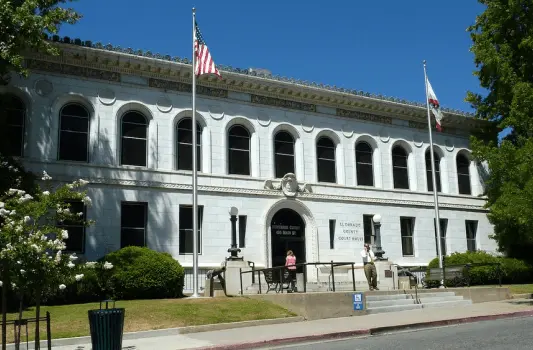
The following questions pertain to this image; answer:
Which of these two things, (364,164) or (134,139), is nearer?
(134,139)

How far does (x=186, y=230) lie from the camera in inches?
1021

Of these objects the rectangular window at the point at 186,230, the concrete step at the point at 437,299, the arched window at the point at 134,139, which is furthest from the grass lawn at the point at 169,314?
the arched window at the point at 134,139

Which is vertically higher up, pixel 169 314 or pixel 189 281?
pixel 189 281

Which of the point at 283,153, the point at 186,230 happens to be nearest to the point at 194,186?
the point at 186,230

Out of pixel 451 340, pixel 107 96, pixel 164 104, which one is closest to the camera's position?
pixel 451 340

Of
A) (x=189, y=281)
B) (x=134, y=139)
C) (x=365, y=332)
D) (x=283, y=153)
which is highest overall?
(x=134, y=139)

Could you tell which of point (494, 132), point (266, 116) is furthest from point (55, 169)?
point (494, 132)

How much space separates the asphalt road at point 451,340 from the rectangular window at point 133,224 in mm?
13187

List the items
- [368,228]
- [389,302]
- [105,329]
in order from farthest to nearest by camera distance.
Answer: [368,228]
[389,302]
[105,329]

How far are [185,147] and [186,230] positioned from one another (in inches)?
151

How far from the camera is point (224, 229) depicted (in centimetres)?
2659

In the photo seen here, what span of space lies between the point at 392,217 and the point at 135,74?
15466 millimetres

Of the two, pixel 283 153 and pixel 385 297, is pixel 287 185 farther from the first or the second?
pixel 385 297

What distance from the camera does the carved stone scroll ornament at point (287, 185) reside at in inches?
1110
